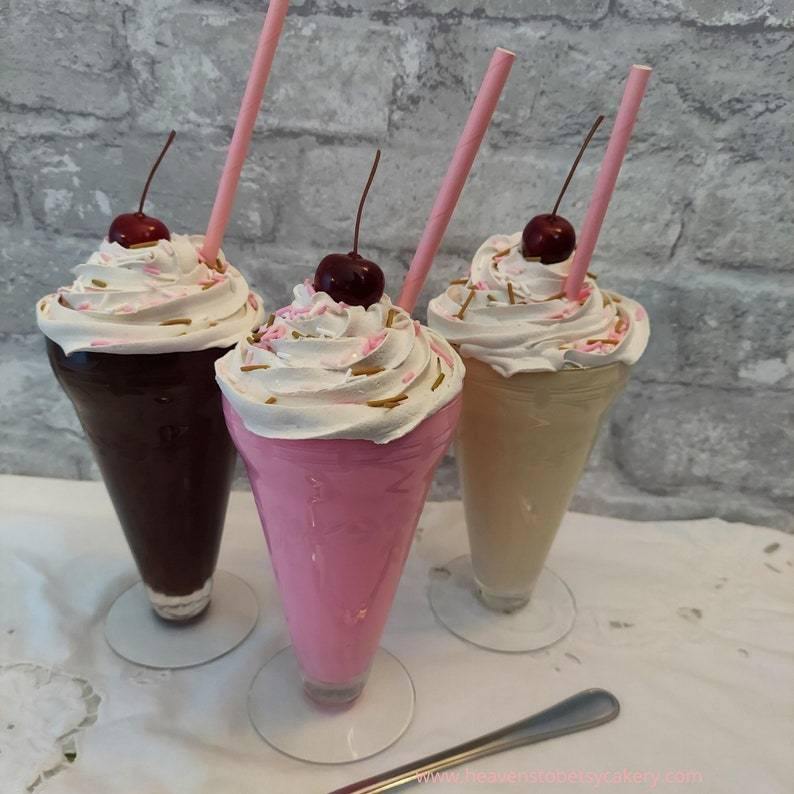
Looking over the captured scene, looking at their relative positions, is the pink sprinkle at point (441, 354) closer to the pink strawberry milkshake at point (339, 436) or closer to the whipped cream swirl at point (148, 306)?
the pink strawberry milkshake at point (339, 436)

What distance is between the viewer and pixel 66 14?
0.77 m

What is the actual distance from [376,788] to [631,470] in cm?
55

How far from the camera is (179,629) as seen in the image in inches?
29.7

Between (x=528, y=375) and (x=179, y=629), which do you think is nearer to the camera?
(x=528, y=375)

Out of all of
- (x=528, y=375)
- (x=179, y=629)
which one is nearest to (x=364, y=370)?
(x=528, y=375)

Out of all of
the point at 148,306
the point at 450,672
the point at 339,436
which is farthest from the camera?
the point at 450,672

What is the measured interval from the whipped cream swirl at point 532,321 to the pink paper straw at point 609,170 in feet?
0.07

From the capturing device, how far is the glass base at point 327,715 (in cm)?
62

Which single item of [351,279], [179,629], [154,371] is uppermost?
[351,279]

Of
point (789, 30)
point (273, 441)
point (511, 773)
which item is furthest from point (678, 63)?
point (511, 773)

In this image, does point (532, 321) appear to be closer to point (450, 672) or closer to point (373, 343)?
point (373, 343)

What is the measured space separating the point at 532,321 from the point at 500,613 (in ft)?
1.15

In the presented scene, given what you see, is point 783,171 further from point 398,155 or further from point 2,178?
→ point 2,178

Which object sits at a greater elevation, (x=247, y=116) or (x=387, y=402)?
(x=247, y=116)
